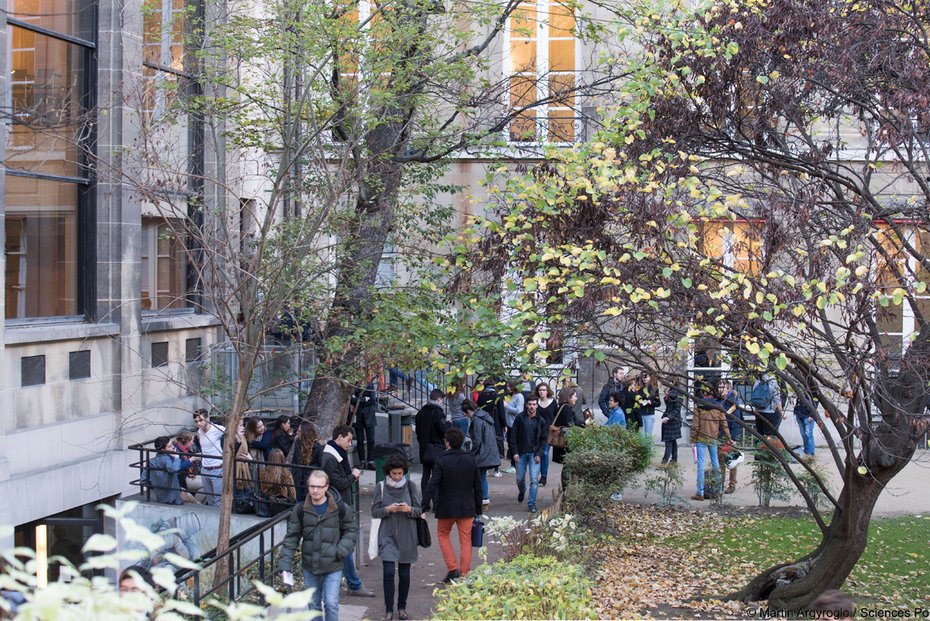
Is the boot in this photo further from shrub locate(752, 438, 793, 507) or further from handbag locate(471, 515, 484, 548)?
handbag locate(471, 515, 484, 548)

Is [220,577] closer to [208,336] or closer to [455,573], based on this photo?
[455,573]

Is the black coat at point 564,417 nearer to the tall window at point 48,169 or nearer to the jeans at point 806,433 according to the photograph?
the jeans at point 806,433

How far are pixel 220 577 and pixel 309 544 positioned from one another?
4.57ft

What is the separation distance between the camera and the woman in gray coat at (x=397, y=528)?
7527 mm

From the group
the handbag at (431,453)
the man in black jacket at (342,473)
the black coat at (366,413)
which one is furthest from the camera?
the black coat at (366,413)

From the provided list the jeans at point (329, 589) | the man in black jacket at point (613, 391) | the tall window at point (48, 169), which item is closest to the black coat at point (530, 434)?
the man in black jacket at point (613, 391)

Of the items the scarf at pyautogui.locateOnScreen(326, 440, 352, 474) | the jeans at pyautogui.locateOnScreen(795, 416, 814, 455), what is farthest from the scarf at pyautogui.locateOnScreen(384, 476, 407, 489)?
the jeans at pyautogui.locateOnScreen(795, 416, 814, 455)

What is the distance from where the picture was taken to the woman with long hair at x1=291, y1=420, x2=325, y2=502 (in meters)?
9.73

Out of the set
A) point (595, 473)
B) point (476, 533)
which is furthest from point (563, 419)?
point (476, 533)

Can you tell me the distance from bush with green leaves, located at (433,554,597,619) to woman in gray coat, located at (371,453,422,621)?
6.12ft

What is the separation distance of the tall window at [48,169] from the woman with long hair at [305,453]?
158 inches

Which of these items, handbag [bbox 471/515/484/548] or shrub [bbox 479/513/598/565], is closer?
shrub [bbox 479/513/598/565]

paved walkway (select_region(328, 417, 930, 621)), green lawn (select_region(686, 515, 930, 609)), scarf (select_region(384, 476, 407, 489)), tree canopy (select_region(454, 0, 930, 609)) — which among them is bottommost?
paved walkway (select_region(328, 417, 930, 621))

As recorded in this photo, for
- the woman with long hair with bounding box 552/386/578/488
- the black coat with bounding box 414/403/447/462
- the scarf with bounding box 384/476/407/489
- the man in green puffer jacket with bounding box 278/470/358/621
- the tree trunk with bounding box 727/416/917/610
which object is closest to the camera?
the man in green puffer jacket with bounding box 278/470/358/621
